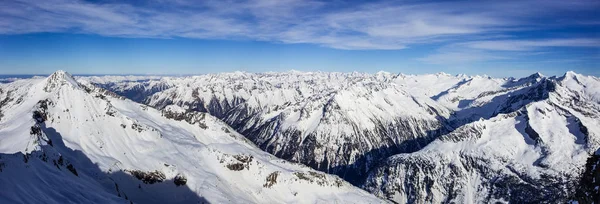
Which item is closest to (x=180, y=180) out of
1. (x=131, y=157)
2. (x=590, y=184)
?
(x=131, y=157)

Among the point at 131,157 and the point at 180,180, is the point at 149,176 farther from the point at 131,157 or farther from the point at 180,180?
the point at 131,157

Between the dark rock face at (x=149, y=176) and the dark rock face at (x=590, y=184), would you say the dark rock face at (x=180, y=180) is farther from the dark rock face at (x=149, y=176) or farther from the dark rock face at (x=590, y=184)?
the dark rock face at (x=590, y=184)

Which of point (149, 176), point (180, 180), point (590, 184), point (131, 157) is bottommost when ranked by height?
point (149, 176)

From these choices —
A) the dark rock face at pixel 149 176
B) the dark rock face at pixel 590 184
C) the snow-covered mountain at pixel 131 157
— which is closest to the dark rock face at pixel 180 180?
the snow-covered mountain at pixel 131 157

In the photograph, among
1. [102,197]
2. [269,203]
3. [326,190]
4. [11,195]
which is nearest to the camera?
[11,195]

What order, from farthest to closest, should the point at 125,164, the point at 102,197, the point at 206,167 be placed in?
the point at 206,167, the point at 125,164, the point at 102,197

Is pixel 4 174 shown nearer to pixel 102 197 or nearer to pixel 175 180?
pixel 102 197

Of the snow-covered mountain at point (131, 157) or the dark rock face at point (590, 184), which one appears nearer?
the dark rock face at point (590, 184)

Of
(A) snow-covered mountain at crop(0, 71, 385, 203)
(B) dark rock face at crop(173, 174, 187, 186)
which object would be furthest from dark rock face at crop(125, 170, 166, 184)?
(B) dark rock face at crop(173, 174, 187, 186)

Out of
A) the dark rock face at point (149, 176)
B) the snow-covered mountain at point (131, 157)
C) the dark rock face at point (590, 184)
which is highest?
the dark rock face at point (590, 184)

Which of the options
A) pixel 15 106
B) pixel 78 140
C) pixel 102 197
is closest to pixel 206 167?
pixel 78 140

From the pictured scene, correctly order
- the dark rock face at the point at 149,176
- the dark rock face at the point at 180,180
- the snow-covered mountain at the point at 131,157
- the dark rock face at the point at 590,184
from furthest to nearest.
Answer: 1. the dark rock face at the point at 180,180
2. the dark rock face at the point at 149,176
3. the snow-covered mountain at the point at 131,157
4. the dark rock face at the point at 590,184
